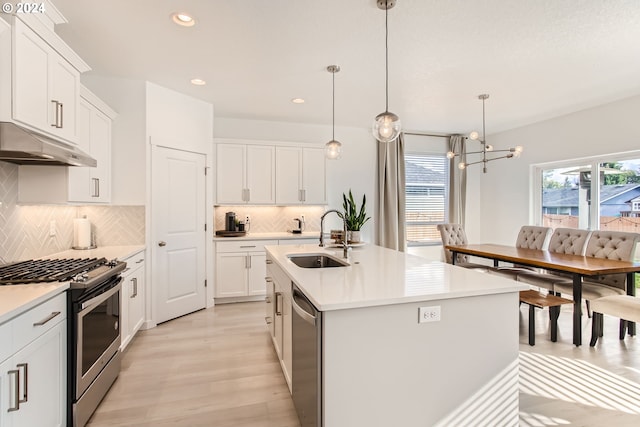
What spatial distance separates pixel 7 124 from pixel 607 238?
5372 millimetres

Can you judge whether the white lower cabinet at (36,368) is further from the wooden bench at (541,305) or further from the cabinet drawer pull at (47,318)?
the wooden bench at (541,305)

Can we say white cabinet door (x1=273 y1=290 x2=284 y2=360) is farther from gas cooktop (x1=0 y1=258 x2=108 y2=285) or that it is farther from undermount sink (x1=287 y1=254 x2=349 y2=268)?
gas cooktop (x1=0 y1=258 x2=108 y2=285)

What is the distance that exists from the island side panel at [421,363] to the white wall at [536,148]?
13.4 feet

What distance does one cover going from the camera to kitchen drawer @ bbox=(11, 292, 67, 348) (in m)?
1.42

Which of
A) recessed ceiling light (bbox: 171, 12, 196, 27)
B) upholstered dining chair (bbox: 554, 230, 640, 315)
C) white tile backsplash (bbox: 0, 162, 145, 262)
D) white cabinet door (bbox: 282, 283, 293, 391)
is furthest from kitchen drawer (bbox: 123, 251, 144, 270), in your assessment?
upholstered dining chair (bbox: 554, 230, 640, 315)

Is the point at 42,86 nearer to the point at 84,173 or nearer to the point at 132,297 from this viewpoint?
the point at 84,173

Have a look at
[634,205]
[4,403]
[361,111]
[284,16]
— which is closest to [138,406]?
[4,403]

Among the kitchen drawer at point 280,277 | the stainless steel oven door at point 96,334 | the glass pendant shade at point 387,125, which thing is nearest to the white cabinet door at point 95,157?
the stainless steel oven door at point 96,334

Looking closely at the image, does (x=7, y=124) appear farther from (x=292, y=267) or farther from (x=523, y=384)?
(x=523, y=384)

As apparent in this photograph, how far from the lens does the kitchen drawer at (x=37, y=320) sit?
4.66ft

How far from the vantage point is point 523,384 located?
244 centimetres

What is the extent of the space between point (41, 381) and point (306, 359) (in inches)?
51.4

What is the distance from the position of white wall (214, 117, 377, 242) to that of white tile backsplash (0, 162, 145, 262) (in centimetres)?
218

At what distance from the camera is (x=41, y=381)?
5.25 feet
